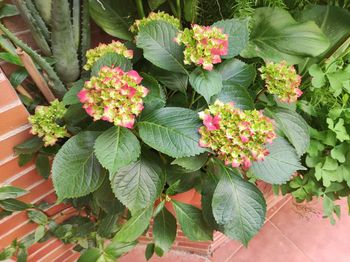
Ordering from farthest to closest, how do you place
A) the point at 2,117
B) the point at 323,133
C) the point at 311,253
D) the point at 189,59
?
the point at 311,253 → the point at 323,133 → the point at 2,117 → the point at 189,59

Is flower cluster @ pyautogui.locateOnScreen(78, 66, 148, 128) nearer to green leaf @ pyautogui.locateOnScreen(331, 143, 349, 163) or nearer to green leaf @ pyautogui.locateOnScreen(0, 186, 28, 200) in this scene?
green leaf @ pyautogui.locateOnScreen(0, 186, 28, 200)

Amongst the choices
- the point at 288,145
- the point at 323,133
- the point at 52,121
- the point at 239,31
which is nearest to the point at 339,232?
the point at 323,133

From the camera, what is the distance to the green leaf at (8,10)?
76 cm

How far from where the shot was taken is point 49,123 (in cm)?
74

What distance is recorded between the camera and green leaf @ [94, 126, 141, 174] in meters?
0.59

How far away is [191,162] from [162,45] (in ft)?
0.86

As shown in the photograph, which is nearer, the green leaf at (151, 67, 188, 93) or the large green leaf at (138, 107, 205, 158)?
the large green leaf at (138, 107, 205, 158)

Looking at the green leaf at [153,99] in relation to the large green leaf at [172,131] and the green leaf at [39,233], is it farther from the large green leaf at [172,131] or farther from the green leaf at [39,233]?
the green leaf at [39,233]

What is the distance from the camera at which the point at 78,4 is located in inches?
32.4

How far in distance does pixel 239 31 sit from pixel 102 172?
1.43 feet

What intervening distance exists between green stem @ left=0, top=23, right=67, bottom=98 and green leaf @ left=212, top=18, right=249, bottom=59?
42cm

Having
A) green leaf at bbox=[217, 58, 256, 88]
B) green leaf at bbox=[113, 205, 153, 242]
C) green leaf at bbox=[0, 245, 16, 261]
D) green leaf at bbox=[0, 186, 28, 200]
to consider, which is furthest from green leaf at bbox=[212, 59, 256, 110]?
green leaf at bbox=[0, 245, 16, 261]

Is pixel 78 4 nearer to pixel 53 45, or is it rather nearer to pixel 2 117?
pixel 53 45

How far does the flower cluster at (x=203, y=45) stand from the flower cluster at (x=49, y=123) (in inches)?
12.6
